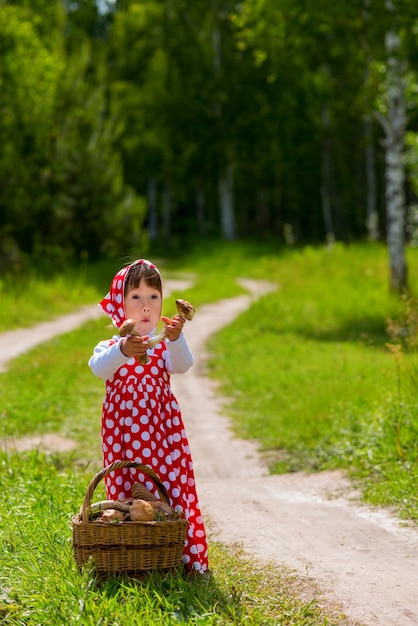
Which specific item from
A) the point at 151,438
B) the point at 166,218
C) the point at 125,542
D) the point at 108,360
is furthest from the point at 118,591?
the point at 166,218

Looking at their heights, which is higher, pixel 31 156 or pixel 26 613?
pixel 31 156

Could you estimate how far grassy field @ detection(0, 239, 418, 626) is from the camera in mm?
4477

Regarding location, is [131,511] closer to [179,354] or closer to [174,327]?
[179,354]

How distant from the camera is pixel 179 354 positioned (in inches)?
190

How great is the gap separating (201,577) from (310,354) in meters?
8.59

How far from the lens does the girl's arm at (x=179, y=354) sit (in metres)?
4.79

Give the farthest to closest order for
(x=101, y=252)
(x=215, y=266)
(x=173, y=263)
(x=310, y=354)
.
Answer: (x=173, y=263), (x=215, y=266), (x=101, y=252), (x=310, y=354)

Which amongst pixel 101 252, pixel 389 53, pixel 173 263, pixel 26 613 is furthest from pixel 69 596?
pixel 173 263

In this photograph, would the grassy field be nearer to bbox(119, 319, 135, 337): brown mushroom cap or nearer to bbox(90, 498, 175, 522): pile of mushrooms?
bbox(90, 498, 175, 522): pile of mushrooms

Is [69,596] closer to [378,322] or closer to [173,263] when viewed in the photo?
[378,322]

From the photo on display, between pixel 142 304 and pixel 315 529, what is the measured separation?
2.37m

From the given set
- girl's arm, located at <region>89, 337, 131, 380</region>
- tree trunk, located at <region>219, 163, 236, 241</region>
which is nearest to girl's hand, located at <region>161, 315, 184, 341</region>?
girl's arm, located at <region>89, 337, 131, 380</region>

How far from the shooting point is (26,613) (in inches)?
168

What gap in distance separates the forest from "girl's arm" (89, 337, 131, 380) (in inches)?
494
